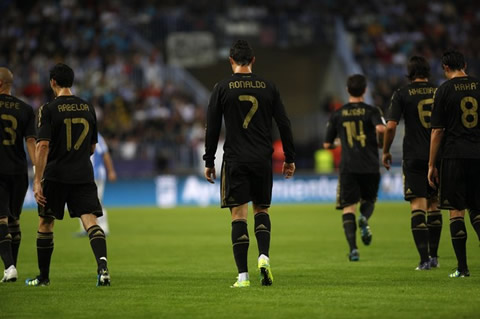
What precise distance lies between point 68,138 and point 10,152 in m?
1.09

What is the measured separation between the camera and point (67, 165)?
10508 mm

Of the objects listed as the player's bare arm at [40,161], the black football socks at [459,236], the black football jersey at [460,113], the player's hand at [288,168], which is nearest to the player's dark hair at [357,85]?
the black football jersey at [460,113]

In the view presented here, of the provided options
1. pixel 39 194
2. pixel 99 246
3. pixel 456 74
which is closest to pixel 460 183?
pixel 456 74

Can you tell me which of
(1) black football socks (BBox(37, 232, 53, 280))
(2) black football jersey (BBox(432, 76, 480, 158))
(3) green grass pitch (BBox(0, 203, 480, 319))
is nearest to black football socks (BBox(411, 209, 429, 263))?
(3) green grass pitch (BBox(0, 203, 480, 319))

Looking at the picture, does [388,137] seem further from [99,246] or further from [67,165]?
[67,165]

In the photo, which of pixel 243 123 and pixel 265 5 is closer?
pixel 243 123

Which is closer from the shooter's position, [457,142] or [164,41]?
[457,142]

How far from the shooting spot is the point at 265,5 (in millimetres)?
39219

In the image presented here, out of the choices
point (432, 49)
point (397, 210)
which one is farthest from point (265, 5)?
point (397, 210)

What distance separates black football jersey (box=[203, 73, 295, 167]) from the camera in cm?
999

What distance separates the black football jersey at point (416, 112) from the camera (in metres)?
11.9

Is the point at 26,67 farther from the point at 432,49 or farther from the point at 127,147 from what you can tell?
the point at 432,49

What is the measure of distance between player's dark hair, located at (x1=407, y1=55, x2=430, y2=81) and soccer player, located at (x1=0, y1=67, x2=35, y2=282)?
4682 mm

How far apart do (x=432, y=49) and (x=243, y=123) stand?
1128 inches
